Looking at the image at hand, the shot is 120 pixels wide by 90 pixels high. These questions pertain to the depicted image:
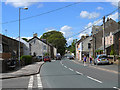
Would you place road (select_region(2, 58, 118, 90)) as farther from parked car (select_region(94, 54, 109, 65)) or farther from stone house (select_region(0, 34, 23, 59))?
parked car (select_region(94, 54, 109, 65))

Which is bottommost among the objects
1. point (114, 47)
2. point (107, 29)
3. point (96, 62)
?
point (96, 62)

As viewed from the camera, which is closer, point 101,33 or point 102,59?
point 102,59

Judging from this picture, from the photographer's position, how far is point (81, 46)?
73.1 metres

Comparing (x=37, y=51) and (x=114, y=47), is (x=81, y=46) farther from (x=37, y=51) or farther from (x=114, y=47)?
(x=114, y=47)

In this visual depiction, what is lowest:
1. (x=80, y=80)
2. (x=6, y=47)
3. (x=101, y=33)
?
(x=80, y=80)

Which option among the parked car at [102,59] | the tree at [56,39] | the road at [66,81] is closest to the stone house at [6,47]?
the road at [66,81]

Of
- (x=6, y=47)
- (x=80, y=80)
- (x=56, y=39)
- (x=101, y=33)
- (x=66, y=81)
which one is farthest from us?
(x=56, y=39)

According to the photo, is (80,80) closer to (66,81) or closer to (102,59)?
(66,81)

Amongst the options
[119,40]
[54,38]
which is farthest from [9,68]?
[54,38]

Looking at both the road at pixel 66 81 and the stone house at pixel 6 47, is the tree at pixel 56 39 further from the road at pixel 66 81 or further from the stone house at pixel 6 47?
the road at pixel 66 81

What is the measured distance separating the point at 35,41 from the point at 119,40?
5133 centimetres

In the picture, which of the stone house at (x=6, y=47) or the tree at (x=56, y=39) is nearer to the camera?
the stone house at (x=6, y=47)

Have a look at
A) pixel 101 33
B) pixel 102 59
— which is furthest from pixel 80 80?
pixel 101 33

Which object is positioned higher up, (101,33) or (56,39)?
(56,39)
